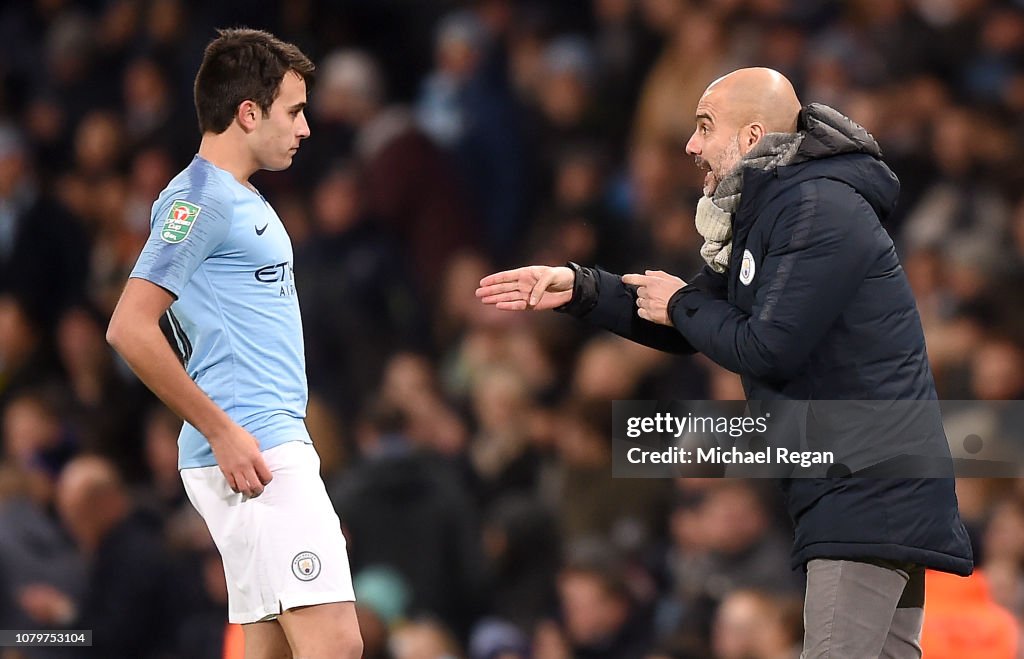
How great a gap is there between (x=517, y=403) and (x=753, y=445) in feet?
10.3

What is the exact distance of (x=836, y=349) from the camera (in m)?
2.94

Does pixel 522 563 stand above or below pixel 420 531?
below

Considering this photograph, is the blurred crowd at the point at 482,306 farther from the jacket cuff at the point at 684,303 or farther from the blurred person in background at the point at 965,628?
the jacket cuff at the point at 684,303

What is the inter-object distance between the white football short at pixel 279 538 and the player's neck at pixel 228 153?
59cm

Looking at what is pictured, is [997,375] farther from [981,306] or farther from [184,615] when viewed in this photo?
[184,615]

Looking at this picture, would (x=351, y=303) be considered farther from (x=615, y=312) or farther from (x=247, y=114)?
(x=247, y=114)

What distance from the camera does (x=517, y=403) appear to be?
6.25 meters

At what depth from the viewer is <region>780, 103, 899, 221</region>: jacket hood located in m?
2.96

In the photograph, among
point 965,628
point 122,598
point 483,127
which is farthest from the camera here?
point 483,127

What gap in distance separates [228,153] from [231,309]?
1.14 ft

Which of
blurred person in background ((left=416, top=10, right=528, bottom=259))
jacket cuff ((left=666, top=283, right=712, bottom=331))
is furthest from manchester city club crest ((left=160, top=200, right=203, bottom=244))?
blurred person in background ((left=416, top=10, right=528, bottom=259))

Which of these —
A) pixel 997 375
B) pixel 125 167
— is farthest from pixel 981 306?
pixel 125 167

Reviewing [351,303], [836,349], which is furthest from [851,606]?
[351,303]

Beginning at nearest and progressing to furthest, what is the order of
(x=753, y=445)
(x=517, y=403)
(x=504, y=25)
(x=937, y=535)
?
(x=937, y=535) < (x=753, y=445) < (x=517, y=403) < (x=504, y=25)
